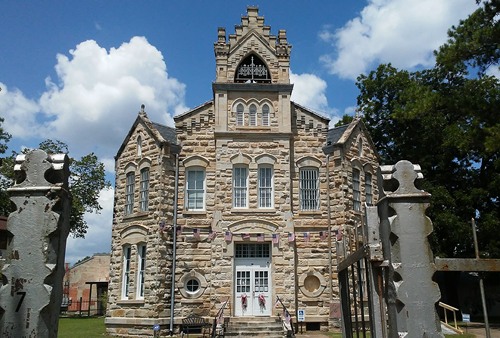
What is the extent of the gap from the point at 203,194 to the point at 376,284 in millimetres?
16025

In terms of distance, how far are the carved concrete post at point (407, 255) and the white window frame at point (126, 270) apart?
17441 mm

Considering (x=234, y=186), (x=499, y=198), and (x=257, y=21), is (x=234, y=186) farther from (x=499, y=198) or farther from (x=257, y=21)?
(x=499, y=198)

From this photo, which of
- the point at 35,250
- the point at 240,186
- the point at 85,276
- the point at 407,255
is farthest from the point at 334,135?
the point at 85,276

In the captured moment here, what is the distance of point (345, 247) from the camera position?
805 cm

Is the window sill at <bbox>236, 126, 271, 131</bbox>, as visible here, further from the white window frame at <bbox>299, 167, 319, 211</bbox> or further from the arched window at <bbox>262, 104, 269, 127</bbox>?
the white window frame at <bbox>299, 167, 319, 211</bbox>

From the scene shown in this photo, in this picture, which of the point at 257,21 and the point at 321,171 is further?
the point at 257,21

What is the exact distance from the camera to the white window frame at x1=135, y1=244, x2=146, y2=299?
67.3 ft

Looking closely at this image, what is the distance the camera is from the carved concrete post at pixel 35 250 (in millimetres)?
5184

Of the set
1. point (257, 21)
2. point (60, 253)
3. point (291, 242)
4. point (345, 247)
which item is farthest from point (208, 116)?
point (60, 253)

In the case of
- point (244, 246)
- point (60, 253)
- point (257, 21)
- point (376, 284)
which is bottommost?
point (376, 284)

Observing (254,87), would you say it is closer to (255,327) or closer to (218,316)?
(218,316)

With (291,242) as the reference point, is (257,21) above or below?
above

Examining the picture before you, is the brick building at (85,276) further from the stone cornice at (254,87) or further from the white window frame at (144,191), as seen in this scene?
the stone cornice at (254,87)

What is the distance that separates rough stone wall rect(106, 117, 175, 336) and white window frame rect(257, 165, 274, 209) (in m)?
3.78
